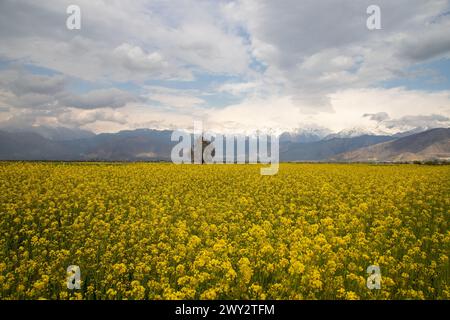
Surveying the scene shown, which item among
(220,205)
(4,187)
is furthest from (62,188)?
(220,205)

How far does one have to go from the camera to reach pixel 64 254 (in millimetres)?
8742

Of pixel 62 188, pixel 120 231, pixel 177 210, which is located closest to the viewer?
pixel 120 231

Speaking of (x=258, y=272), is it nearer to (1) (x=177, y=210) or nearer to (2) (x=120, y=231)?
(2) (x=120, y=231)

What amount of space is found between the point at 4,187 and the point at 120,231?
37.9 feet

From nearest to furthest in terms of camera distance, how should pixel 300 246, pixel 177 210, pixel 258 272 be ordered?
1. pixel 258 272
2. pixel 300 246
3. pixel 177 210

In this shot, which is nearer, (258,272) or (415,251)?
(258,272)

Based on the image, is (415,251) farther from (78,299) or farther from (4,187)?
(4,187)

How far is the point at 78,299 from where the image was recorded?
662cm
